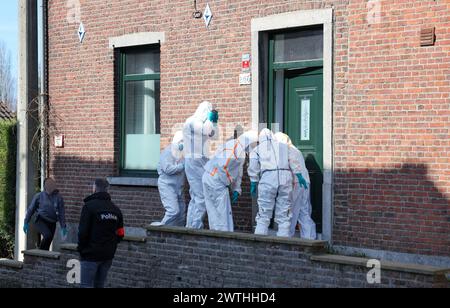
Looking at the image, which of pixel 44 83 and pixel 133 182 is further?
pixel 44 83

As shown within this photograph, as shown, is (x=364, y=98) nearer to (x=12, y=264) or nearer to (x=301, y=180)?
(x=301, y=180)

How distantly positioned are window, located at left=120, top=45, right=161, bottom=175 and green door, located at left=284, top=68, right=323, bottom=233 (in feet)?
9.54

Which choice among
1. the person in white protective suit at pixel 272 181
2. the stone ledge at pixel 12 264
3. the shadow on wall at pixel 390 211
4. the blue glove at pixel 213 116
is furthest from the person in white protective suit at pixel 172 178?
the stone ledge at pixel 12 264

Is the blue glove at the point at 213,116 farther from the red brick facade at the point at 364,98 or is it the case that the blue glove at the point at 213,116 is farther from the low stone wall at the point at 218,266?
the low stone wall at the point at 218,266

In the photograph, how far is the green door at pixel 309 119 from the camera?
516 inches

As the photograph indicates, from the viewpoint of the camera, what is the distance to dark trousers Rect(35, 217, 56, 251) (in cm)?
1491

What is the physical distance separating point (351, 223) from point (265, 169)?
143cm

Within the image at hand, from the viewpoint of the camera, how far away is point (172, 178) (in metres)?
14.0

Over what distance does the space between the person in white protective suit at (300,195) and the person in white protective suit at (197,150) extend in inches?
57.1

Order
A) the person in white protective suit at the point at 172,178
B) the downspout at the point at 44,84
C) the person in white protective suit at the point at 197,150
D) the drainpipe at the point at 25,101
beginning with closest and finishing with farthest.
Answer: the person in white protective suit at the point at 197,150
the person in white protective suit at the point at 172,178
the drainpipe at the point at 25,101
the downspout at the point at 44,84

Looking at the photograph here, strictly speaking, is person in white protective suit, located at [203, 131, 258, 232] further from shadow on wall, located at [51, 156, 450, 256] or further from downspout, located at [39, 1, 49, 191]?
downspout, located at [39, 1, 49, 191]

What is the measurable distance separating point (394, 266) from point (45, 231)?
24.4ft

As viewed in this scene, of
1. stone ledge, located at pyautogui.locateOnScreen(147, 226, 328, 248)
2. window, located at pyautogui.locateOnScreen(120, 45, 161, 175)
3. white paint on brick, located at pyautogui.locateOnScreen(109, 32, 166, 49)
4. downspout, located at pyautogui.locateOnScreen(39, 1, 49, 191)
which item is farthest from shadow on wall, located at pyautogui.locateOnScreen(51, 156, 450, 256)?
downspout, located at pyautogui.locateOnScreen(39, 1, 49, 191)

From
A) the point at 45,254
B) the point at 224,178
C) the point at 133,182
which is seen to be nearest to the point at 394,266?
the point at 224,178
